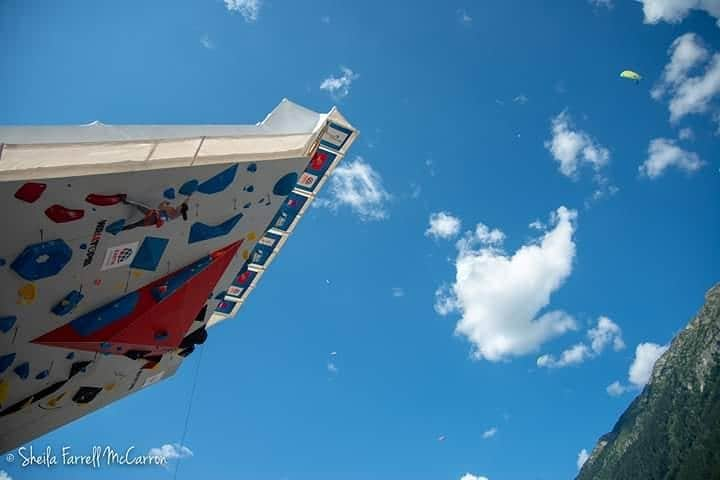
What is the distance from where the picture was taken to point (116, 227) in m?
11.7

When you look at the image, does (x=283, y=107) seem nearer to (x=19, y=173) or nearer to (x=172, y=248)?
(x=172, y=248)

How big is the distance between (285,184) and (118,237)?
5.65 metres

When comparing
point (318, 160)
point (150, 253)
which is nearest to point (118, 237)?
point (150, 253)

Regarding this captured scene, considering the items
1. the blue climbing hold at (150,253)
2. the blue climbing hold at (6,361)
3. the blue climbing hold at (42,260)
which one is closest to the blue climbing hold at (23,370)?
the blue climbing hold at (6,361)

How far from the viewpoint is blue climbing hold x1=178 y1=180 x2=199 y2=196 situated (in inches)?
492

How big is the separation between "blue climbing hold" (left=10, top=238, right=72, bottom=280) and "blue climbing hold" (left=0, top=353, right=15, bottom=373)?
299 centimetres

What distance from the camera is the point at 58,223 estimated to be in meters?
10.4

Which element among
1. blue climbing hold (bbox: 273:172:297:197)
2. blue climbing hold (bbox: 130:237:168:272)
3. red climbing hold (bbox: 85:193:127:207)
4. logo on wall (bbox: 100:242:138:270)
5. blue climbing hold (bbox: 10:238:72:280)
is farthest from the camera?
blue climbing hold (bbox: 273:172:297:197)

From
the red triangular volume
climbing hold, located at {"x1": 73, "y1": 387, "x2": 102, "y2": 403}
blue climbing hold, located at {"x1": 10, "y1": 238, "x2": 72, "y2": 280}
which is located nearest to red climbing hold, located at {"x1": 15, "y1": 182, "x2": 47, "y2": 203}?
blue climbing hold, located at {"x1": 10, "y1": 238, "x2": 72, "y2": 280}

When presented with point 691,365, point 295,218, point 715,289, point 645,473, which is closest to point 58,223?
point 295,218

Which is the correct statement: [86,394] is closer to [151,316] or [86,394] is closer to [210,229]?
[151,316]

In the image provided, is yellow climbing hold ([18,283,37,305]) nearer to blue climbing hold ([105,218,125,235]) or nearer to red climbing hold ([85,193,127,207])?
blue climbing hold ([105,218,125,235])

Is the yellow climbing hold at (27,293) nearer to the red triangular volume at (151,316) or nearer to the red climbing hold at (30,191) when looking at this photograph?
the red triangular volume at (151,316)

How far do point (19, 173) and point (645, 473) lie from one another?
15776cm
